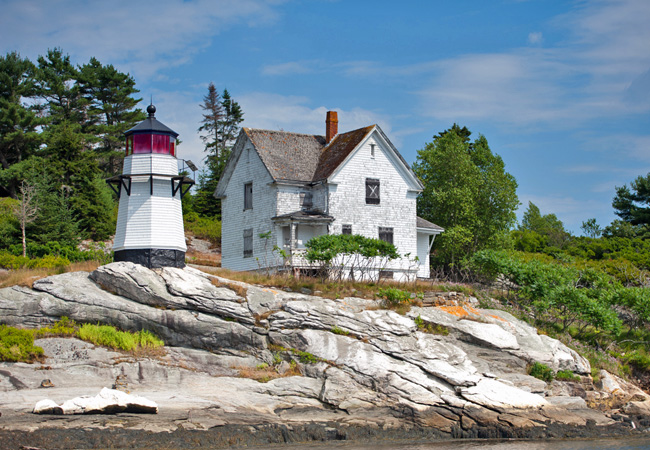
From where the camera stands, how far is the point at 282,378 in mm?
23719

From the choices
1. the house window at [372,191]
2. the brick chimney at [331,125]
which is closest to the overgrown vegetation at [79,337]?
the house window at [372,191]

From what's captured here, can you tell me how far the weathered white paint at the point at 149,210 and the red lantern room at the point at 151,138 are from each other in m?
0.26

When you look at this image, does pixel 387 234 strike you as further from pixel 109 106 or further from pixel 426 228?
pixel 109 106

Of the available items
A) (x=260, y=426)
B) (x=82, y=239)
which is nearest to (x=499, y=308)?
(x=260, y=426)

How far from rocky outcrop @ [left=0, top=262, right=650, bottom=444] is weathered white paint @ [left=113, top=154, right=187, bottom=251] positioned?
49.8 inches

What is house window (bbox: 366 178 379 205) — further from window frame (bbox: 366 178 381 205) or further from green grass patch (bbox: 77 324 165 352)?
green grass patch (bbox: 77 324 165 352)

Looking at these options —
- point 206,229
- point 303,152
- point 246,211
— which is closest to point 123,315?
point 246,211

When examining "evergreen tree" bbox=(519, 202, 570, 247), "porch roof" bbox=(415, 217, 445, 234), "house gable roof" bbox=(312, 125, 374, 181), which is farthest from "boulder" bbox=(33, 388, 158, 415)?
"evergreen tree" bbox=(519, 202, 570, 247)

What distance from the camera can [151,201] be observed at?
2708 cm

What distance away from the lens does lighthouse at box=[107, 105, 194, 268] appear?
26.9 m

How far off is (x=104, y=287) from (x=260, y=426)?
866cm

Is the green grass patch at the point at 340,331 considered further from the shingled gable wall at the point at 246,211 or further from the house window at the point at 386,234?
the house window at the point at 386,234

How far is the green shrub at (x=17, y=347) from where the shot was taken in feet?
71.8

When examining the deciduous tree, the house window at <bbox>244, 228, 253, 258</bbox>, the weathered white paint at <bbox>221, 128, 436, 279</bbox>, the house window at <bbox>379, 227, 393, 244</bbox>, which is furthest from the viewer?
the deciduous tree
